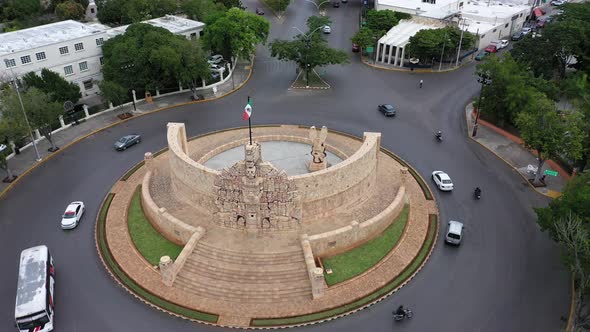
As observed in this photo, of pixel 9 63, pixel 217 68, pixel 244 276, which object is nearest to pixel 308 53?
pixel 217 68

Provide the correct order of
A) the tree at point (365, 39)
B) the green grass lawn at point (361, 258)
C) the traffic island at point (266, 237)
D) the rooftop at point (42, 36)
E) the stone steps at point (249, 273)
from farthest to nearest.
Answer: the tree at point (365, 39), the rooftop at point (42, 36), the green grass lawn at point (361, 258), the stone steps at point (249, 273), the traffic island at point (266, 237)

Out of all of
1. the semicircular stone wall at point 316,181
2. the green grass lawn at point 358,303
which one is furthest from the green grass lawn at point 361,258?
the semicircular stone wall at point 316,181

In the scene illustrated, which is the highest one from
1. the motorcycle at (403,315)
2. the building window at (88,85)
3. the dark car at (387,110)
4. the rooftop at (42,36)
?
the rooftop at (42,36)

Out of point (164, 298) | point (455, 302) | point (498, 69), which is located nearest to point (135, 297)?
point (164, 298)

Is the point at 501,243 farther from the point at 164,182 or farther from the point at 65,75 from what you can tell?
the point at 65,75

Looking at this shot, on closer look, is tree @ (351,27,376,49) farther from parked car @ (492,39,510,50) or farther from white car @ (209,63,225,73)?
white car @ (209,63,225,73)

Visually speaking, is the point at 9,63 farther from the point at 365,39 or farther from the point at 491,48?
the point at 491,48

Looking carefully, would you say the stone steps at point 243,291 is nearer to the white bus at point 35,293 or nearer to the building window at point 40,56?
the white bus at point 35,293
